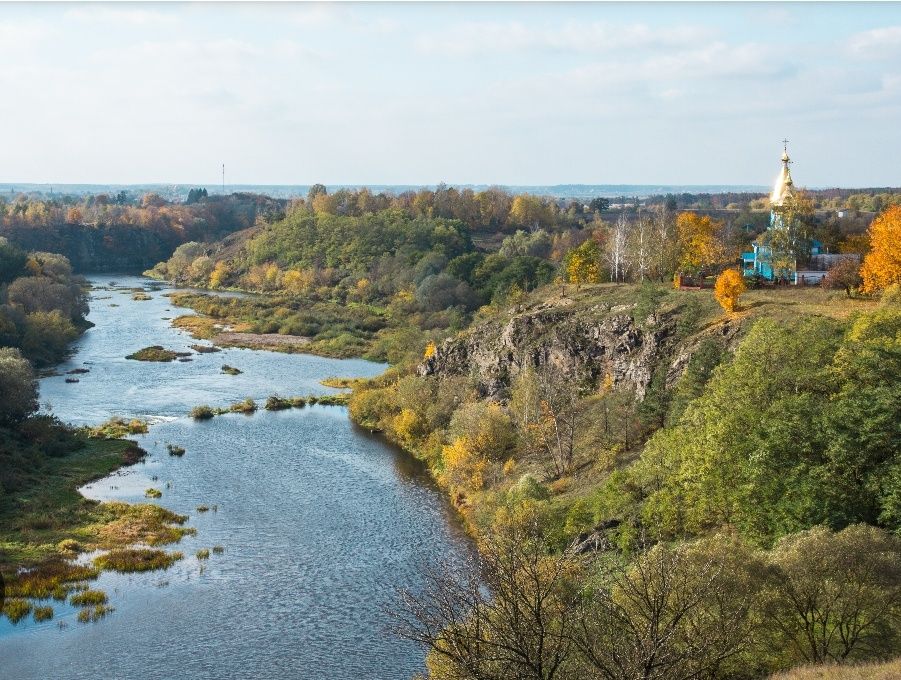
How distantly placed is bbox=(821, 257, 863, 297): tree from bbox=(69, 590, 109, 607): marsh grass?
1372 inches

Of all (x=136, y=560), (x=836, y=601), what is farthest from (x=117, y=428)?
(x=836, y=601)

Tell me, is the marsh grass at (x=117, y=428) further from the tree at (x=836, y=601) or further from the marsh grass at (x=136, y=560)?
the tree at (x=836, y=601)

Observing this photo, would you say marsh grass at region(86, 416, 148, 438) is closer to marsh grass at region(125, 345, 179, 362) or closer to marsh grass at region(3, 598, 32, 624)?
marsh grass at region(125, 345, 179, 362)

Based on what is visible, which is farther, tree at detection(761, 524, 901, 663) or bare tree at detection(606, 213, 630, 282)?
bare tree at detection(606, 213, 630, 282)

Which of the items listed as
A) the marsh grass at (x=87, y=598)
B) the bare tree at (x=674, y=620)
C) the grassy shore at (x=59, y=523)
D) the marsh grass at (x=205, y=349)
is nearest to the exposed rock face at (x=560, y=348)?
the grassy shore at (x=59, y=523)

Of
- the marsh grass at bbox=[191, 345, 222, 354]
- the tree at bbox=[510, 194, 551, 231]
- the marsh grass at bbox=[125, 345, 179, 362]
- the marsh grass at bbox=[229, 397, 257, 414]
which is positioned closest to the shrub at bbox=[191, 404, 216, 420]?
the marsh grass at bbox=[229, 397, 257, 414]

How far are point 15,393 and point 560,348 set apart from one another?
2839 centimetres

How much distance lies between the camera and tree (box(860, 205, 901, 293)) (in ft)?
144

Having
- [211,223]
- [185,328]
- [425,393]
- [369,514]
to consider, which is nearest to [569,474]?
[369,514]

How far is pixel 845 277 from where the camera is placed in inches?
1839

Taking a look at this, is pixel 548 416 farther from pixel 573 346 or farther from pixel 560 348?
pixel 560 348

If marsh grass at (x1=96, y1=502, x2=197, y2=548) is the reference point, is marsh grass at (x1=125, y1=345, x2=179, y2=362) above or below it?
above

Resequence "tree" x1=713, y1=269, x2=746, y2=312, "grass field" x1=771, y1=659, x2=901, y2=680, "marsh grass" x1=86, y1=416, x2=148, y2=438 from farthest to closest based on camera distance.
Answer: "marsh grass" x1=86, y1=416, x2=148, y2=438, "tree" x1=713, y1=269, x2=746, y2=312, "grass field" x1=771, y1=659, x2=901, y2=680

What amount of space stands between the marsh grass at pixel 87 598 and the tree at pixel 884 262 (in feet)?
114
